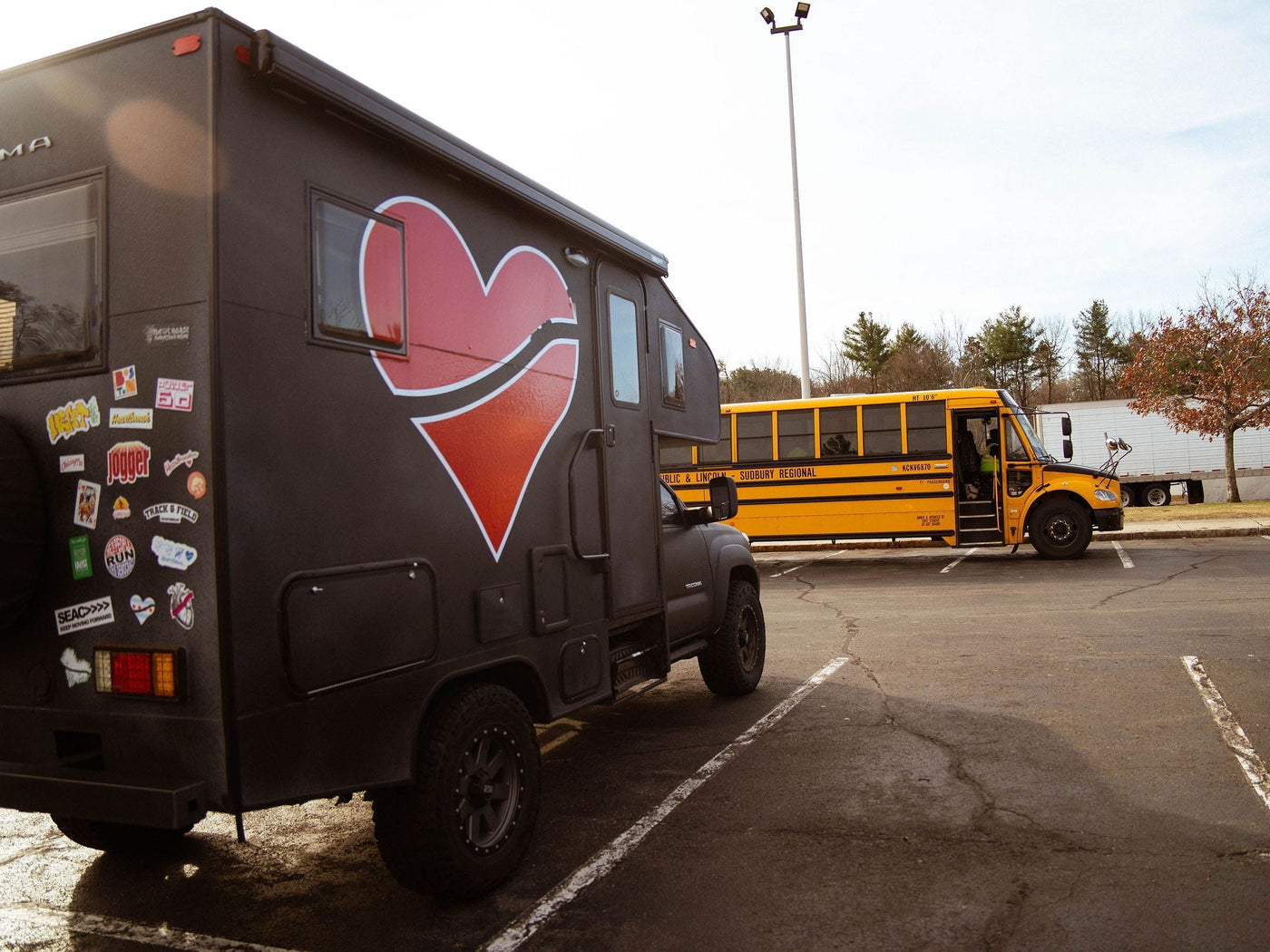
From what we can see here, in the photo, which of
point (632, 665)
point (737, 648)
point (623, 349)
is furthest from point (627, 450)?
point (737, 648)

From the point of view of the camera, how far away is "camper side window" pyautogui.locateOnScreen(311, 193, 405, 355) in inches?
131

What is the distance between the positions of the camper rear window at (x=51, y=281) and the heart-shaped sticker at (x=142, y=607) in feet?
2.63

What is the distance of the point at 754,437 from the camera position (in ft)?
57.3

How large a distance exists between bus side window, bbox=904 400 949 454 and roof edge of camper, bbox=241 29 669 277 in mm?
12178

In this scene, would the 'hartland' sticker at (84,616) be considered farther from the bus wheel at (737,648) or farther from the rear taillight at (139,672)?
the bus wheel at (737,648)

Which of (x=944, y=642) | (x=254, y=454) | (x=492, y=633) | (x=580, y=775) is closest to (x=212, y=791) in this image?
(x=254, y=454)

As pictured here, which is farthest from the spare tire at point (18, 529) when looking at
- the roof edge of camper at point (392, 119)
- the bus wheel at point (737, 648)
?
the bus wheel at point (737, 648)

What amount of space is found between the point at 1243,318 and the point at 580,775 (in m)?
27.8

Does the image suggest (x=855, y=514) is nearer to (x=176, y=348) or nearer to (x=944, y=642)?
(x=944, y=642)

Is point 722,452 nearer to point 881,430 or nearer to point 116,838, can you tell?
point 881,430

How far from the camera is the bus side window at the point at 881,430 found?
1645cm

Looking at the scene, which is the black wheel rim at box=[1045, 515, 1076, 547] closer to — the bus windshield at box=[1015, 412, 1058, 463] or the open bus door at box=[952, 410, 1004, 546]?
the open bus door at box=[952, 410, 1004, 546]

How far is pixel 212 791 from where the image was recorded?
293 cm

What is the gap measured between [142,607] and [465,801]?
1431mm
